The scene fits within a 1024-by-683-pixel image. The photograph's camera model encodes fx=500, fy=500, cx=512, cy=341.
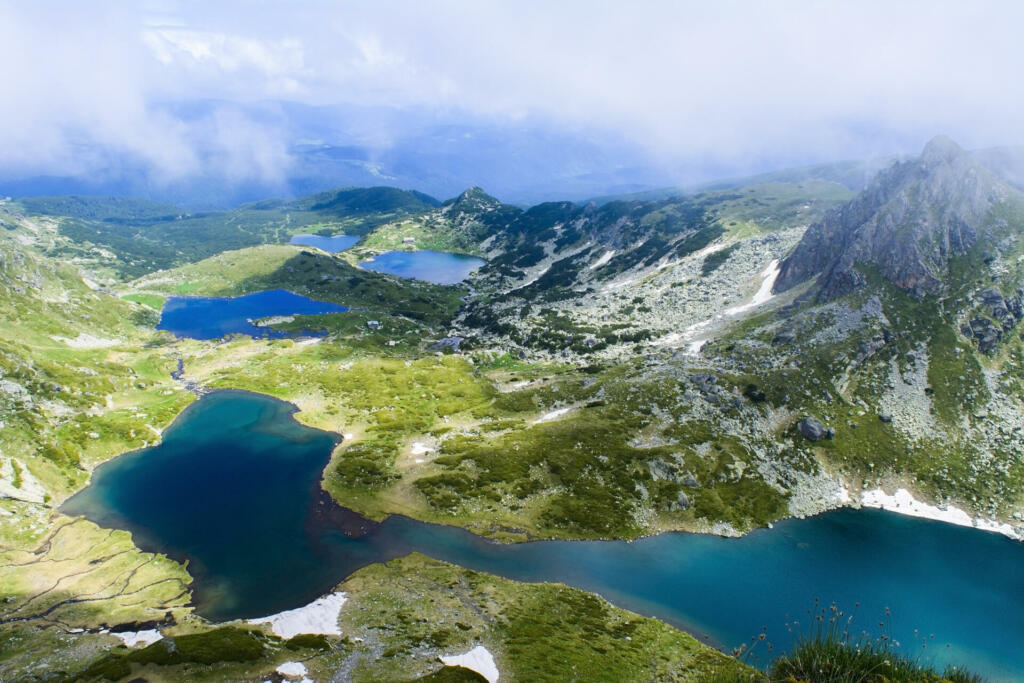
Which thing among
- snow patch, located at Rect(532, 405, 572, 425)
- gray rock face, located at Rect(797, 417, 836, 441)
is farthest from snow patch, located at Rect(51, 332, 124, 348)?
gray rock face, located at Rect(797, 417, 836, 441)

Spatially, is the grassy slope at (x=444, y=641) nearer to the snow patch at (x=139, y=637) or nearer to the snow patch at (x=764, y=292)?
the snow patch at (x=139, y=637)

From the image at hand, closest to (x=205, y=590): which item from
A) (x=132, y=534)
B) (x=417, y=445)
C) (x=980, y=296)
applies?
(x=132, y=534)

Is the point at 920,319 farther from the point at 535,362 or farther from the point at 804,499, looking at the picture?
the point at 535,362

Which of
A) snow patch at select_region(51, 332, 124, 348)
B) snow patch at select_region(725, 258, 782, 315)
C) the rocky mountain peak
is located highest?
the rocky mountain peak

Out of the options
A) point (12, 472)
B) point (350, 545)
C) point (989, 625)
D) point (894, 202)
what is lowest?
point (989, 625)

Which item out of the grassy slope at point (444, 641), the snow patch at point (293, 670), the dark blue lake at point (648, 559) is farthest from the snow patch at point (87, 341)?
the snow patch at point (293, 670)

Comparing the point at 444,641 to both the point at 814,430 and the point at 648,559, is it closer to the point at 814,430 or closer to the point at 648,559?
the point at 648,559

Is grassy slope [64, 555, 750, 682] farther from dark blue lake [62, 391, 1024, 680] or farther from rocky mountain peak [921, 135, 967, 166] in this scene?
rocky mountain peak [921, 135, 967, 166]
